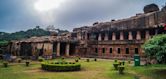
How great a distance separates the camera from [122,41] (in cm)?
4166

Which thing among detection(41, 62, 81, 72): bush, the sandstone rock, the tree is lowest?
detection(41, 62, 81, 72): bush

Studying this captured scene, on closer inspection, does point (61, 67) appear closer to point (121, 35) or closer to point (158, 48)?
point (158, 48)

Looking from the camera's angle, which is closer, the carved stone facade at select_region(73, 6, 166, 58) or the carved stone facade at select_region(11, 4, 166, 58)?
the carved stone facade at select_region(73, 6, 166, 58)

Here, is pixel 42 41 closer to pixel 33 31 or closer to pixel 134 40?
pixel 134 40

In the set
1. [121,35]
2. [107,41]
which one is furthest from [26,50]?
[121,35]

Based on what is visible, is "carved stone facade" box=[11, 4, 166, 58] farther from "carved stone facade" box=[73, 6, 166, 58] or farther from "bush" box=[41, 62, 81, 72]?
"bush" box=[41, 62, 81, 72]

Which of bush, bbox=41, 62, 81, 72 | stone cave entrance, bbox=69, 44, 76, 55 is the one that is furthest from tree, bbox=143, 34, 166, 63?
stone cave entrance, bbox=69, 44, 76, 55

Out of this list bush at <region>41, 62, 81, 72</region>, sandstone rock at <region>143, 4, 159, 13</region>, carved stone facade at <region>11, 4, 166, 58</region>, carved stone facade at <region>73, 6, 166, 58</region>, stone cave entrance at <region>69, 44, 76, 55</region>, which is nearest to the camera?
bush at <region>41, 62, 81, 72</region>

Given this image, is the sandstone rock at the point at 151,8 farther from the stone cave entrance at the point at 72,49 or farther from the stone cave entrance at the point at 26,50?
the stone cave entrance at the point at 26,50

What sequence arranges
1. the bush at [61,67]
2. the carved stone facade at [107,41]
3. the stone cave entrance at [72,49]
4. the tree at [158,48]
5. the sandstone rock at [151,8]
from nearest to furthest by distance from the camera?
the tree at [158,48]
the bush at [61,67]
the carved stone facade at [107,41]
the sandstone rock at [151,8]
the stone cave entrance at [72,49]

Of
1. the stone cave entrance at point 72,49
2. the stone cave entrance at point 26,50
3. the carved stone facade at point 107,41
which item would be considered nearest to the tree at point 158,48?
the carved stone facade at point 107,41

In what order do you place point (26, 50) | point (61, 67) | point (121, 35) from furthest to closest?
point (26, 50) → point (121, 35) → point (61, 67)

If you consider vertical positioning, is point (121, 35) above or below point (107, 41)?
above

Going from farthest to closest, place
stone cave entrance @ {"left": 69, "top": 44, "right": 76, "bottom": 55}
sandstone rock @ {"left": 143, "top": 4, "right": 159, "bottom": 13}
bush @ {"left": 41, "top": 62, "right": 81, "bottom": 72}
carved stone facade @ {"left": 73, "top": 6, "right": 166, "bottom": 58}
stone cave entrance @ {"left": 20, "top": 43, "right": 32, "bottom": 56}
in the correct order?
1. stone cave entrance @ {"left": 69, "top": 44, "right": 76, "bottom": 55}
2. stone cave entrance @ {"left": 20, "top": 43, "right": 32, "bottom": 56}
3. sandstone rock @ {"left": 143, "top": 4, "right": 159, "bottom": 13}
4. carved stone facade @ {"left": 73, "top": 6, "right": 166, "bottom": 58}
5. bush @ {"left": 41, "top": 62, "right": 81, "bottom": 72}
